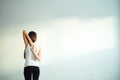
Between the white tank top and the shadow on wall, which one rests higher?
the white tank top

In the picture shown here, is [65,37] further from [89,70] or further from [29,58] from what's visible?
[29,58]

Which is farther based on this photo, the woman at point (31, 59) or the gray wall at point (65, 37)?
the gray wall at point (65, 37)

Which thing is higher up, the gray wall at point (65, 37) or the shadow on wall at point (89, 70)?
the gray wall at point (65, 37)

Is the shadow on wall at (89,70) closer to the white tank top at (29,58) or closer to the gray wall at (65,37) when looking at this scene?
the gray wall at (65,37)

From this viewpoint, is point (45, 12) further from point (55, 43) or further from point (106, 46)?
point (106, 46)

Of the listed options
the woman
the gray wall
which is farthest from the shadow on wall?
the woman

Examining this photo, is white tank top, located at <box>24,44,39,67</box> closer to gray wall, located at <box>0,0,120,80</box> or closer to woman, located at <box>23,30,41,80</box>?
woman, located at <box>23,30,41,80</box>

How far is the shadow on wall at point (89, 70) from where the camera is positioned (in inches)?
183

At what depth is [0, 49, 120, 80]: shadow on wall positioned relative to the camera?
15.2 feet

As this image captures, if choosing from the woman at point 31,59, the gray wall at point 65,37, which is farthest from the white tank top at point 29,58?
the gray wall at point 65,37

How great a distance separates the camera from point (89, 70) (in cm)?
465

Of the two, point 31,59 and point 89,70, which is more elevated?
point 31,59

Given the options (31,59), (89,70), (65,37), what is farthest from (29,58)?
(89,70)

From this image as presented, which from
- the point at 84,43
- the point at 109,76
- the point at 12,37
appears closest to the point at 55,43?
the point at 84,43
